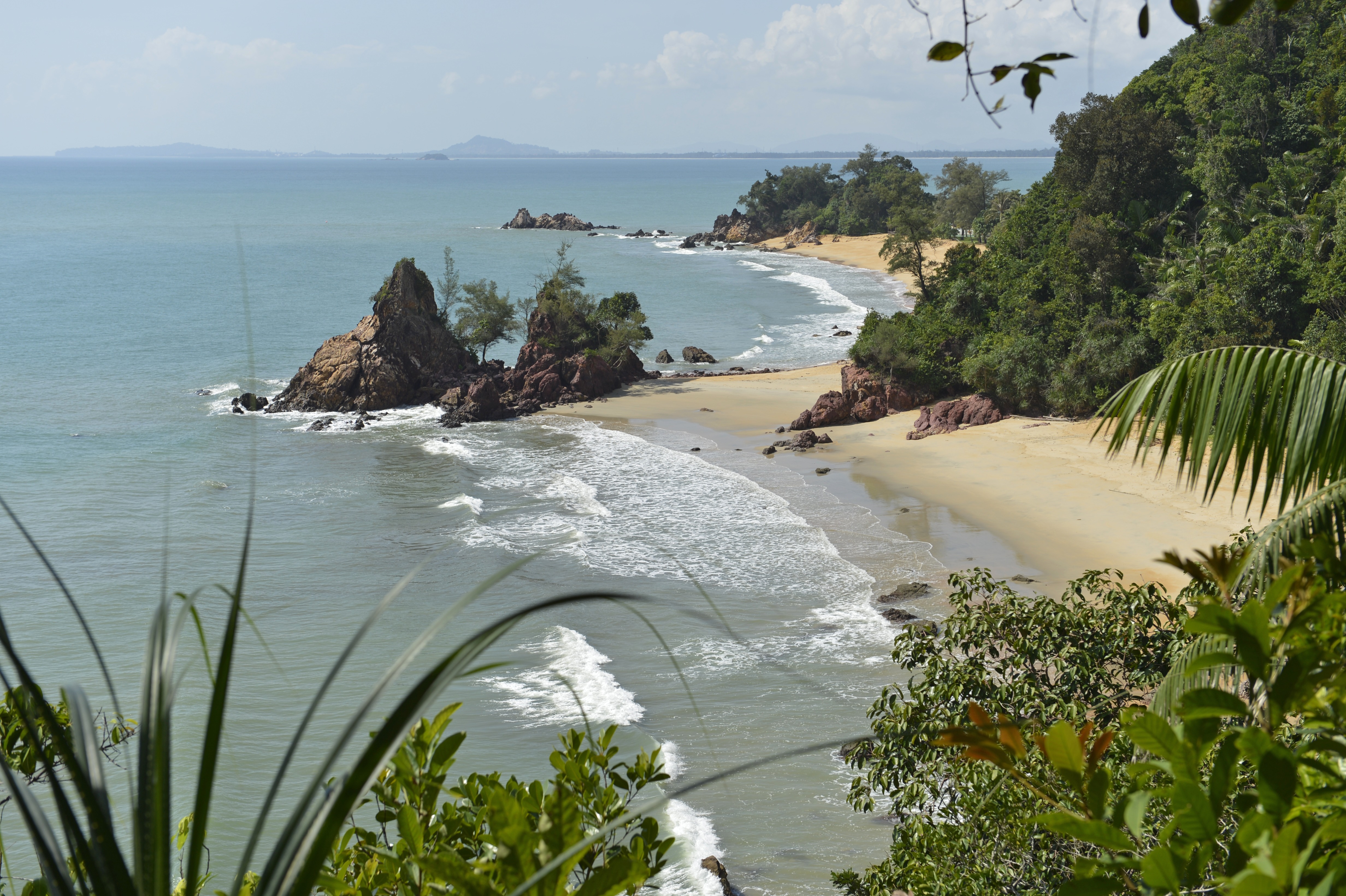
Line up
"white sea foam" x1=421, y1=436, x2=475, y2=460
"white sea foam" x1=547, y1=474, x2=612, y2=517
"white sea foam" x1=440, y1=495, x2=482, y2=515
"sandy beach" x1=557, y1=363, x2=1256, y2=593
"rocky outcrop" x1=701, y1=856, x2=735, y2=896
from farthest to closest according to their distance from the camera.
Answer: "white sea foam" x1=421, y1=436, x2=475, y2=460, "white sea foam" x1=440, y1=495, x2=482, y2=515, "white sea foam" x1=547, y1=474, x2=612, y2=517, "sandy beach" x1=557, y1=363, x2=1256, y2=593, "rocky outcrop" x1=701, y1=856, x2=735, y2=896

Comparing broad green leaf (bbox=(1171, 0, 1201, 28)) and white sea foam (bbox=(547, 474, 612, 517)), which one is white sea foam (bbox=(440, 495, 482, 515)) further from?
broad green leaf (bbox=(1171, 0, 1201, 28))

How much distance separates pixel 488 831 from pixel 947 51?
2.49 meters

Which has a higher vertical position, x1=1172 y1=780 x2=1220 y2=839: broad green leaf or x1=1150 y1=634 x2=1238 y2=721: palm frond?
x1=1172 y1=780 x2=1220 y2=839: broad green leaf

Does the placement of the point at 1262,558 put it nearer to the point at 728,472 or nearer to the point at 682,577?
the point at 682,577

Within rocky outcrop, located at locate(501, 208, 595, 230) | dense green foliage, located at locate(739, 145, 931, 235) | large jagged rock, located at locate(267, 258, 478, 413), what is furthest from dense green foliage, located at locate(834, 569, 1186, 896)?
rocky outcrop, located at locate(501, 208, 595, 230)

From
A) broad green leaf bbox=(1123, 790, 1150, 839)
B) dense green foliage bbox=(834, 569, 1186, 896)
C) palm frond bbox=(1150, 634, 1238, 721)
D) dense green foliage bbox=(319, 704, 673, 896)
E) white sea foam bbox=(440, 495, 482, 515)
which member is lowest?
white sea foam bbox=(440, 495, 482, 515)

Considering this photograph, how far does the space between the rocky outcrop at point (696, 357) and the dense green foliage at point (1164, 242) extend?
11.1m

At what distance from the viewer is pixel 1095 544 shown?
66.2 feet

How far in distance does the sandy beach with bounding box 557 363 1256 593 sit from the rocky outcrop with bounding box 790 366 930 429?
40 cm

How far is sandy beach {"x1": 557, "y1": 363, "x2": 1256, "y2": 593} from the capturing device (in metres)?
19.8

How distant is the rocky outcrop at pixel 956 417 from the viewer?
98.3 ft

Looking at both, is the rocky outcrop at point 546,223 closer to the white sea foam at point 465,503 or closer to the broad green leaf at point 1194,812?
the white sea foam at point 465,503

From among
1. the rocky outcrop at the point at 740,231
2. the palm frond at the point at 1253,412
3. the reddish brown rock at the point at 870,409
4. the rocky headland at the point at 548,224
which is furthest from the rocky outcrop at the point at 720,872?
the rocky headland at the point at 548,224

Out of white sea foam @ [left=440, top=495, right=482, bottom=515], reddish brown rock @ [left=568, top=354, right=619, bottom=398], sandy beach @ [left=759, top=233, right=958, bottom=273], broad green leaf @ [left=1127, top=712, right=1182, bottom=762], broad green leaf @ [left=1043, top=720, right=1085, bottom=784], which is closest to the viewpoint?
broad green leaf @ [left=1127, top=712, right=1182, bottom=762]
